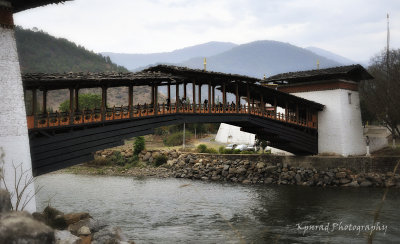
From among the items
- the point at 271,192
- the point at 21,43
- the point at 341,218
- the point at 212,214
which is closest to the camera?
the point at 341,218

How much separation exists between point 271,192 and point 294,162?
6510 millimetres

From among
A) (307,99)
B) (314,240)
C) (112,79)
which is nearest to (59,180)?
(112,79)

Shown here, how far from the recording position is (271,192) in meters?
29.4

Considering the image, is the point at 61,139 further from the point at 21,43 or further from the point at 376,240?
the point at 21,43

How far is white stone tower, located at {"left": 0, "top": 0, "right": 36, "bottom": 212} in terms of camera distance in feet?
48.8

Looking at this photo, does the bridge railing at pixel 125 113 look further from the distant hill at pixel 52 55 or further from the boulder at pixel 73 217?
the distant hill at pixel 52 55

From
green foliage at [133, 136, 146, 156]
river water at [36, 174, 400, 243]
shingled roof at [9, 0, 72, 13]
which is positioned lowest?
river water at [36, 174, 400, 243]

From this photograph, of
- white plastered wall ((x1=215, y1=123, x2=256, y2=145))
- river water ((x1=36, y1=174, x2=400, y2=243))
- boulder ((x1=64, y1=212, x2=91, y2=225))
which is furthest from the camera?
white plastered wall ((x1=215, y1=123, x2=256, y2=145))

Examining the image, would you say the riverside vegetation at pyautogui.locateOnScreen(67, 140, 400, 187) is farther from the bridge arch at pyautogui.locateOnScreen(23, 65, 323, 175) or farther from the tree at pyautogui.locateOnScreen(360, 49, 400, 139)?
the tree at pyautogui.locateOnScreen(360, 49, 400, 139)

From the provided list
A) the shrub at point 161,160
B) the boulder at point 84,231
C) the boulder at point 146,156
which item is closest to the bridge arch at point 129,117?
the boulder at point 84,231

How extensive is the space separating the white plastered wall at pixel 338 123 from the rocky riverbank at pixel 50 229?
23.9 meters

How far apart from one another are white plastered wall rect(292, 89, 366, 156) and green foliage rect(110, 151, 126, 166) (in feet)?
69.0

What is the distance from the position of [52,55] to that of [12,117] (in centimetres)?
8821

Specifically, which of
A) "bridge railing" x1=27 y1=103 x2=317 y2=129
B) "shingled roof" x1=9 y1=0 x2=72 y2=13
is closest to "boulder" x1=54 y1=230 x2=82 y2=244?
"bridge railing" x1=27 y1=103 x2=317 y2=129
